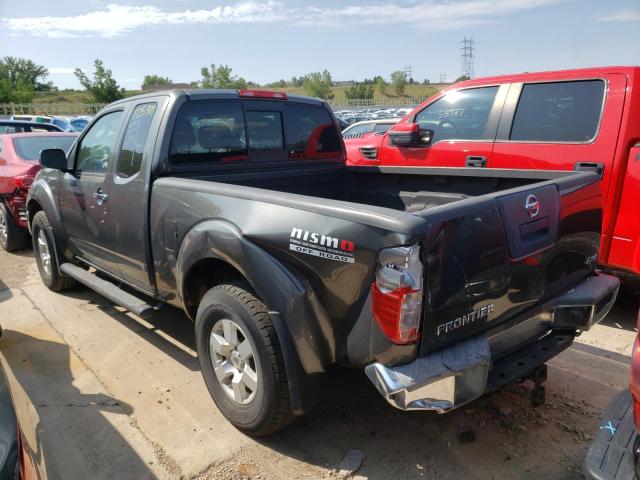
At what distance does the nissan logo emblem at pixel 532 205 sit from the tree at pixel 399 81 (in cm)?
10855

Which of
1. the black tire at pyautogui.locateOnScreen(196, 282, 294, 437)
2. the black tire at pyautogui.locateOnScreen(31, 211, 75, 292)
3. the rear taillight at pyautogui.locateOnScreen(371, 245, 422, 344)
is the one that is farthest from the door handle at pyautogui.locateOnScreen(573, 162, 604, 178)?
the black tire at pyautogui.locateOnScreen(31, 211, 75, 292)

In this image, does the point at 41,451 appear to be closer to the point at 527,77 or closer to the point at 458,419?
the point at 458,419

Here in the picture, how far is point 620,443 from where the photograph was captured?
185 cm

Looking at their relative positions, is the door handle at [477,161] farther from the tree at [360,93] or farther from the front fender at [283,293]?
the tree at [360,93]

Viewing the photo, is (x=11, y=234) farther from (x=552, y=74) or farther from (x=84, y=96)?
(x=84, y=96)

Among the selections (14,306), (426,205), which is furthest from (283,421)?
(14,306)

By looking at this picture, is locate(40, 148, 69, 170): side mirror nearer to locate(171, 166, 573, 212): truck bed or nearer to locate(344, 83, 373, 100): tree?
locate(171, 166, 573, 212): truck bed

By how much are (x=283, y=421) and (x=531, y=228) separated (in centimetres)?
162

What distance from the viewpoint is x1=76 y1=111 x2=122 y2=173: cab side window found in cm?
402

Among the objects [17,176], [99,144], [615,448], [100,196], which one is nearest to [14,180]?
[17,176]

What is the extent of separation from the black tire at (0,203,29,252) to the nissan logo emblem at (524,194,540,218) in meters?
6.67

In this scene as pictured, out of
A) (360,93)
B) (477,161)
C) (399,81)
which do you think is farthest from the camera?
(399,81)

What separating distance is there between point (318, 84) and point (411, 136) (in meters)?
101

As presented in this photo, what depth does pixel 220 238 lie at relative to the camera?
8.92 feet
